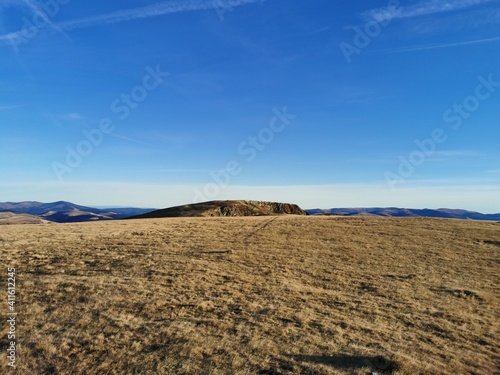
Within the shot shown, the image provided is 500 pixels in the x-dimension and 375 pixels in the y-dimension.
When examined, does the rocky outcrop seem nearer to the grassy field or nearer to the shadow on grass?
the grassy field

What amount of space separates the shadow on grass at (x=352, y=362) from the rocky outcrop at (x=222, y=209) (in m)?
56.3

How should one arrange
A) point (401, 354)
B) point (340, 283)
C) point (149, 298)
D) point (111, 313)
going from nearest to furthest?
1. point (401, 354)
2. point (111, 313)
3. point (149, 298)
4. point (340, 283)

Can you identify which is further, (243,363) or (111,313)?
(111,313)

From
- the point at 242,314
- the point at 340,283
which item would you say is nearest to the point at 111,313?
the point at 242,314

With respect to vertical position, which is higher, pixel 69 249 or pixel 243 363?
pixel 69 249

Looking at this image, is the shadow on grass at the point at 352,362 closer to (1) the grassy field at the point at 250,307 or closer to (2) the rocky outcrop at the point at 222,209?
(1) the grassy field at the point at 250,307

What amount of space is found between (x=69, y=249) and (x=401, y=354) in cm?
2538

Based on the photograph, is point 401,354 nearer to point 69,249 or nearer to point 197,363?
point 197,363

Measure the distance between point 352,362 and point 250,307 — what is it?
587 centimetres

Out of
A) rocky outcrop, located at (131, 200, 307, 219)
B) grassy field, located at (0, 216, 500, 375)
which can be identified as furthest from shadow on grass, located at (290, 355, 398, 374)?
rocky outcrop, located at (131, 200, 307, 219)

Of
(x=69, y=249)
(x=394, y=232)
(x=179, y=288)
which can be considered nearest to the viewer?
(x=179, y=288)

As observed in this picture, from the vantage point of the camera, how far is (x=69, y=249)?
26.0 metres

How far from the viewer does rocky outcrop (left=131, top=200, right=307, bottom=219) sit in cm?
6850

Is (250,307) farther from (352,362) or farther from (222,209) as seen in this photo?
(222,209)
